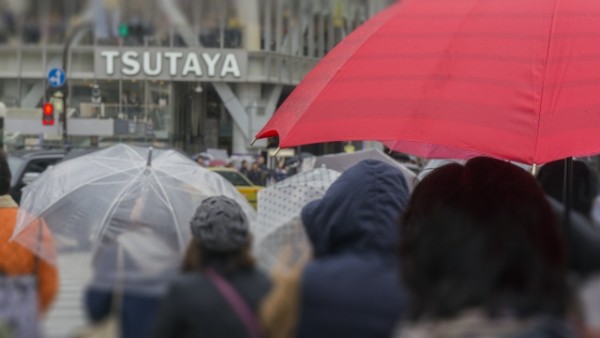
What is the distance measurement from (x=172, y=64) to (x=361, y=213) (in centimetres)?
3861

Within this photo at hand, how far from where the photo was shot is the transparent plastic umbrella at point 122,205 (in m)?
2.75

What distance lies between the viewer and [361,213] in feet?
9.14

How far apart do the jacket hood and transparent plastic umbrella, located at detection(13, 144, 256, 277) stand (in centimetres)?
47

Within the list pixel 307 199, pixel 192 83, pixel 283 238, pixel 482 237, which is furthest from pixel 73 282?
pixel 192 83

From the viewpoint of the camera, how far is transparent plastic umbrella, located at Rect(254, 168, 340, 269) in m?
2.77

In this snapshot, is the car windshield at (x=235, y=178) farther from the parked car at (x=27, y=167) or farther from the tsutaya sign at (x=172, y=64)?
the tsutaya sign at (x=172, y=64)

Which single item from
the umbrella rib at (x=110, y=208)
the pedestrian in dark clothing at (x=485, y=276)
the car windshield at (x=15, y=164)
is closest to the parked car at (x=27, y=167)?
the car windshield at (x=15, y=164)

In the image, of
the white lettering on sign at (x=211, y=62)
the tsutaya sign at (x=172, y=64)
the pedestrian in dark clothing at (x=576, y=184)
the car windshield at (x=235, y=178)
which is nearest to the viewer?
the pedestrian in dark clothing at (x=576, y=184)

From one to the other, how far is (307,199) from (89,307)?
2262mm

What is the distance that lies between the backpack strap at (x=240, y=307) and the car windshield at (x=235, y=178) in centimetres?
1982

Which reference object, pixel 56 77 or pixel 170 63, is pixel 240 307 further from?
pixel 170 63

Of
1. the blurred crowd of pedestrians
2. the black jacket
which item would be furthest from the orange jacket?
the black jacket

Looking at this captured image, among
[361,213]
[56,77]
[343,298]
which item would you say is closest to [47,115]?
[56,77]

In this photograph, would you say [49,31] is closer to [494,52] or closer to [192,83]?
[494,52]
